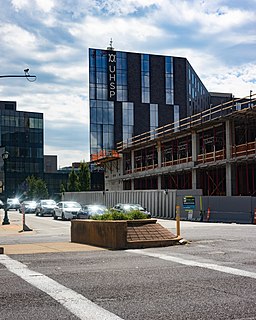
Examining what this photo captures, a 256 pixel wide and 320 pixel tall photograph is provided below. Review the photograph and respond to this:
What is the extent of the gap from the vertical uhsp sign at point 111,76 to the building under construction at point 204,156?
1693 cm

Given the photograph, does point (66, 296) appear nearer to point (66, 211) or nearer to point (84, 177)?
point (66, 211)

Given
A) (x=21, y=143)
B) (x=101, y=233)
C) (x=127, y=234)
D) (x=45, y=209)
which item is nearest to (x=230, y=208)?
(x=45, y=209)

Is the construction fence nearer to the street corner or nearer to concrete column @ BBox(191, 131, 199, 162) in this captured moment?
concrete column @ BBox(191, 131, 199, 162)

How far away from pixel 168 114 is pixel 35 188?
81.7 ft

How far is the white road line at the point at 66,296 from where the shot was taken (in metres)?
7.21

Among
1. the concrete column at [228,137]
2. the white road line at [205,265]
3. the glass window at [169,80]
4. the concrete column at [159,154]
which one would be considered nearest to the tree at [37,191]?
the glass window at [169,80]

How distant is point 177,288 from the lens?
29.6 feet

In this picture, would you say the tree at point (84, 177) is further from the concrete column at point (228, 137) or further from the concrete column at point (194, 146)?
the concrete column at point (228, 137)

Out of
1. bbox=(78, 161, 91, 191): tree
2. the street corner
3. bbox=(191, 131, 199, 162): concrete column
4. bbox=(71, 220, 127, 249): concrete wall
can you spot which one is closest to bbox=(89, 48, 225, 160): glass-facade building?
bbox=(78, 161, 91, 191): tree

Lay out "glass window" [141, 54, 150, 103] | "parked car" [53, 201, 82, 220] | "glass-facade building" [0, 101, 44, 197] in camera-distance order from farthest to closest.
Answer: "glass-facade building" [0, 101, 44, 197] < "glass window" [141, 54, 150, 103] < "parked car" [53, 201, 82, 220]

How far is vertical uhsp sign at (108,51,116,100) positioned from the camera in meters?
84.6

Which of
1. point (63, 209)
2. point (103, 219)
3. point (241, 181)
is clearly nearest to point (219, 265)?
point (103, 219)

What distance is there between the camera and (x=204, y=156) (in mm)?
49219

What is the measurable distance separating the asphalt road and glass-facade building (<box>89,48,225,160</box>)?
7007 centimetres
